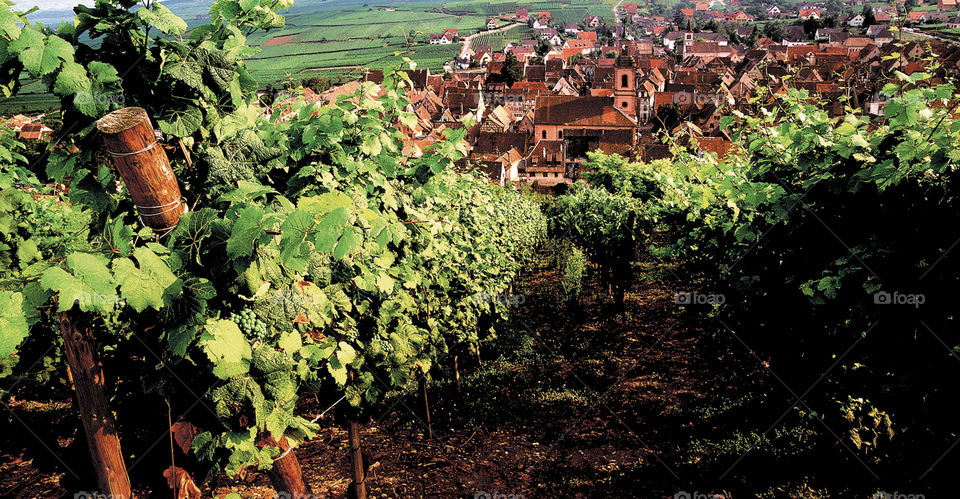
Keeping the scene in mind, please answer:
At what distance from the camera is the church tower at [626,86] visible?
78.1 meters

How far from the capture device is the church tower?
78125mm

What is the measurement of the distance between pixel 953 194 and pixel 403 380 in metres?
3.75

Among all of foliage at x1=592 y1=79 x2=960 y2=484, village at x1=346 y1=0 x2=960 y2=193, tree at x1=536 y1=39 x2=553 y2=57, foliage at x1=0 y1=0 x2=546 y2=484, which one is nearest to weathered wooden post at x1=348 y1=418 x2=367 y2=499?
foliage at x1=0 y1=0 x2=546 y2=484

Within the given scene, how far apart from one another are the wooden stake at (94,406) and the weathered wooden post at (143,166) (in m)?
0.57

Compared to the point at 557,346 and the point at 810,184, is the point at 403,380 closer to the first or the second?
the point at 810,184

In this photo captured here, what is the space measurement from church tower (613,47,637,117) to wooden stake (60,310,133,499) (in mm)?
79845

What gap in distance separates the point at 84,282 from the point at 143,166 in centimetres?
62

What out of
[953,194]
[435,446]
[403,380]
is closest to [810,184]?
[953,194]

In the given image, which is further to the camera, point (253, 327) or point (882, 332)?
point (882, 332)

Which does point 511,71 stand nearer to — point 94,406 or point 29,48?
point 29,48

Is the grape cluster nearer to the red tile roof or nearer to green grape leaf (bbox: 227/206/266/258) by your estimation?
green grape leaf (bbox: 227/206/266/258)

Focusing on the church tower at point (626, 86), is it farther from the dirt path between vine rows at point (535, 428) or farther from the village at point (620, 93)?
the dirt path between vine rows at point (535, 428)

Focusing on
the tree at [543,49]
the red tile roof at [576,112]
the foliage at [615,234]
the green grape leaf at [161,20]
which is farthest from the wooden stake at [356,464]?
the tree at [543,49]

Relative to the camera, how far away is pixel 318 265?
10.4 feet
